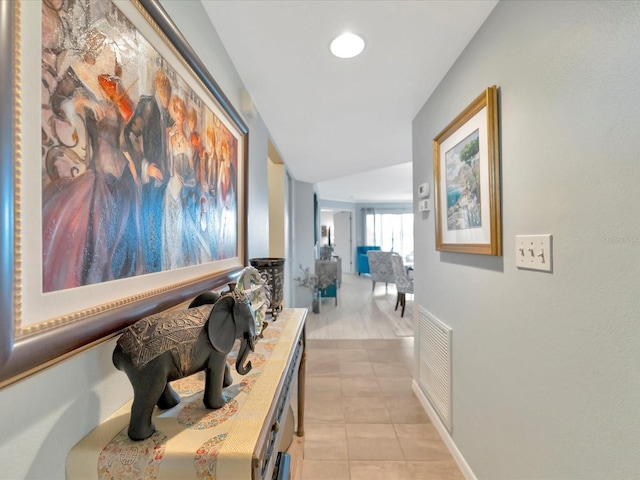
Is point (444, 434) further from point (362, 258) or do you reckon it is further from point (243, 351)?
point (362, 258)

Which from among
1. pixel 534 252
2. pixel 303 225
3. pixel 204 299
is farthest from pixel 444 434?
pixel 303 225

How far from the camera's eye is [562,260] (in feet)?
2.92

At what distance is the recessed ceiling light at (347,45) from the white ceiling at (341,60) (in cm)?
3

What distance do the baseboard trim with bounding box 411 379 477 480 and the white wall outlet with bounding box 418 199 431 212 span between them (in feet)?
4.60

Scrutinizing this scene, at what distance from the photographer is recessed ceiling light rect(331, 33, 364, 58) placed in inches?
54.7

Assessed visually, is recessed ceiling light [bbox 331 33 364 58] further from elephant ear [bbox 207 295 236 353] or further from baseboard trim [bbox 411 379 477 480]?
baseboard trim [bbox 411 379 477 480]

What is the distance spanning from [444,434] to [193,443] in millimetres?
1755

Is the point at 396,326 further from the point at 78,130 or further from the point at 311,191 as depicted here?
the point at 78,130

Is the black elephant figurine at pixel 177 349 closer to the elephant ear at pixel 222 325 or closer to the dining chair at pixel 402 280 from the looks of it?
the elephant ear at pixel 222 325

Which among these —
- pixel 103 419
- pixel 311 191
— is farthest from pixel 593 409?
pixel 311 191

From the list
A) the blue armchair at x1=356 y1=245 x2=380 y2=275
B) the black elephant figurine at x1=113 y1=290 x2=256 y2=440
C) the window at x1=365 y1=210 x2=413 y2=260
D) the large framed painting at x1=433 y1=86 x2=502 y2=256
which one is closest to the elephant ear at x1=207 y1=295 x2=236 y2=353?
the black elephant figurine at x1=113 y1=290 x2=256 y2=440

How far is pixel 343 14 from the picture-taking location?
125 centimetres

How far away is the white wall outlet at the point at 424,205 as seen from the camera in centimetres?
202

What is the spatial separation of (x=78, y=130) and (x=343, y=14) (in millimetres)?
1217
